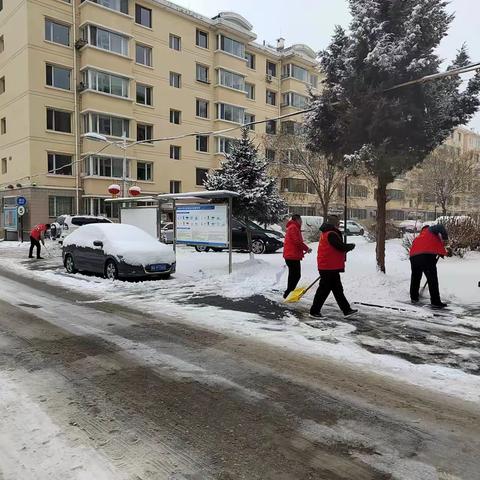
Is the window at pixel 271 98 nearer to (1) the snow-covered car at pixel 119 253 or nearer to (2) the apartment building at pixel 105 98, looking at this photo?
(2) the apartment building at pixel 105 98

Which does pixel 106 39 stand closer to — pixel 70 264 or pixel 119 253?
pixel 70 264

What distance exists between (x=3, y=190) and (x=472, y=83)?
31.5 m

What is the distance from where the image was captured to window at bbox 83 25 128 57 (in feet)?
103

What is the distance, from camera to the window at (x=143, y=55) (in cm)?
3478

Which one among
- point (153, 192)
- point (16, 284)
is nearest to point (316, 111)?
point (16, 284)

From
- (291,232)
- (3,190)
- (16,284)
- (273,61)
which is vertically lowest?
(16,284)

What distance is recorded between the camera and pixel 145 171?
3528cm

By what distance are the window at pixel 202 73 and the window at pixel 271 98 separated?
862 centimetres

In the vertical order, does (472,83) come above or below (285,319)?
above

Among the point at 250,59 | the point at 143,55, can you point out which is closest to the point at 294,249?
the point at 143,55

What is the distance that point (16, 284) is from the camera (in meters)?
11.4

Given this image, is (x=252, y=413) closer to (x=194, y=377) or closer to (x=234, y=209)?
(x=194, y=377)

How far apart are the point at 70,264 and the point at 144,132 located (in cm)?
2328

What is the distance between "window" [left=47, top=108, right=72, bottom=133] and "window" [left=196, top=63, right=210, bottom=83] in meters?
12.2
